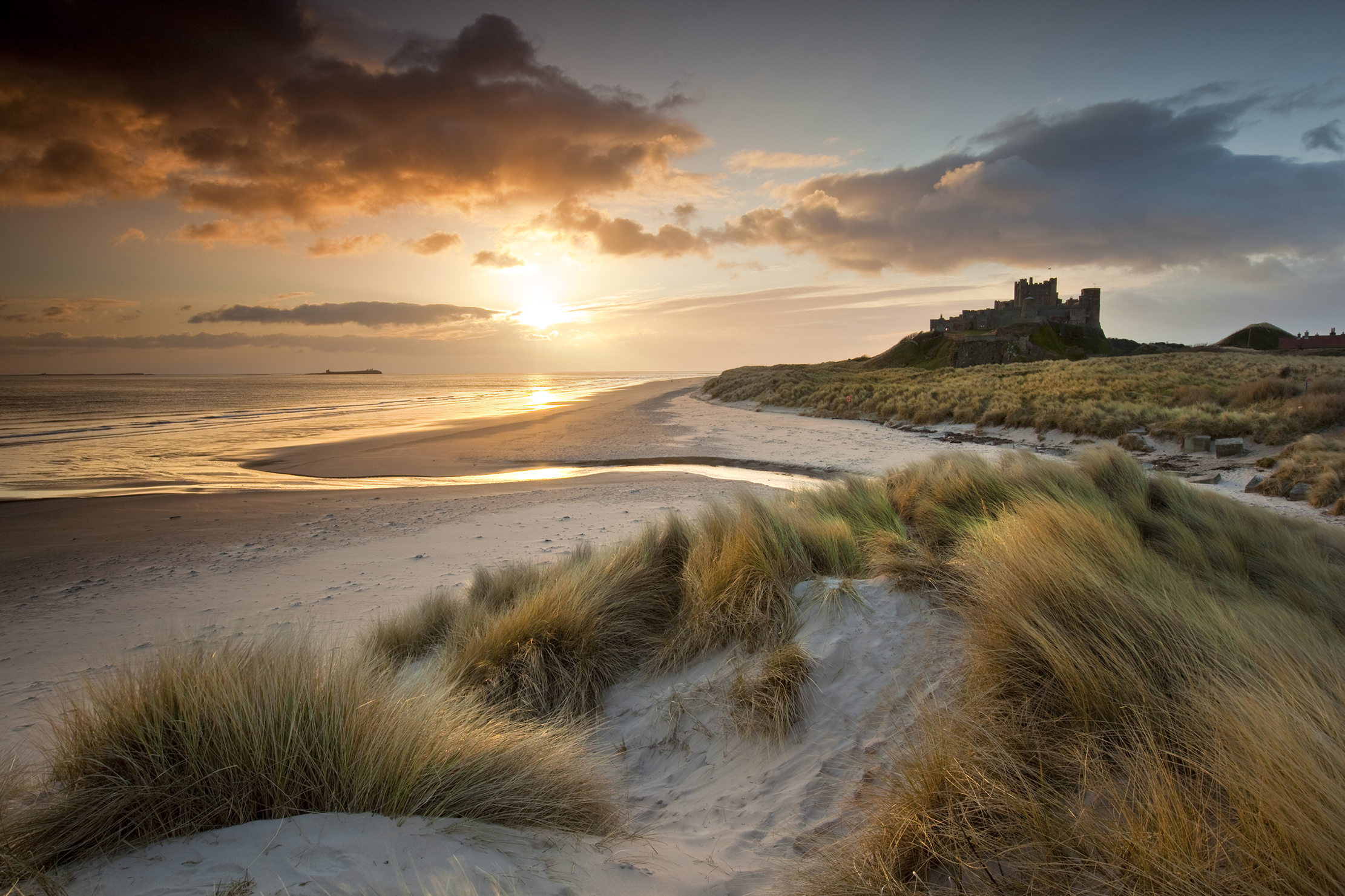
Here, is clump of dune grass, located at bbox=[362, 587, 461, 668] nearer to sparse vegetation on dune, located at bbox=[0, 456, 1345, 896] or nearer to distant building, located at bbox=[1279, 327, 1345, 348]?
sparse vegetation on dune, located at bbox=[0, 456, 1345, 896]

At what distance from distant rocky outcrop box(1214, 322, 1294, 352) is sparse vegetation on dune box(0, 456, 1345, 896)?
390 feet

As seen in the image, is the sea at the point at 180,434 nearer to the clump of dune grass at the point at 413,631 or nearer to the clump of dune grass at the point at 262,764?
the clump of dune grass at the point at 413,631

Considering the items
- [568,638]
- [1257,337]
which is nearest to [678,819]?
[568,638]

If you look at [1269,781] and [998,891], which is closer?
[1269,781]

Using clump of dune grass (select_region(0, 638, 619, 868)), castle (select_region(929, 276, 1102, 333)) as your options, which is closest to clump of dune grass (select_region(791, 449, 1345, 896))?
clump of dune grass (select_region(0, 638, 619, 868))

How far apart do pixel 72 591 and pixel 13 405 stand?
4424cm

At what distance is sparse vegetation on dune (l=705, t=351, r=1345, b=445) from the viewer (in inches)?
563

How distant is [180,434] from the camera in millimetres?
23125

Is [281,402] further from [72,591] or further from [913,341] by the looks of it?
[913,341]

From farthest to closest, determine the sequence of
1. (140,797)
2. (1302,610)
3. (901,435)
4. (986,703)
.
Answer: (901,435)
(1302,610)
(986,703)
(140,797)

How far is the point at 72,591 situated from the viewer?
6.66m

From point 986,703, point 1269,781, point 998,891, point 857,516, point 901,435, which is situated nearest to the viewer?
point 1269,781

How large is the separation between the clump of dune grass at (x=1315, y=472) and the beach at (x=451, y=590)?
0.30 m

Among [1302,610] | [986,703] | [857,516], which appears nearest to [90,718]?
[986,703]
